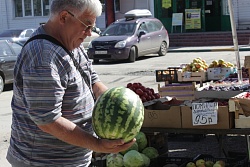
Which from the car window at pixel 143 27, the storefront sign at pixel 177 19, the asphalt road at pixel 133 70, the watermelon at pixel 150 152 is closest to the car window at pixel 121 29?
the car window at pixel 143 27

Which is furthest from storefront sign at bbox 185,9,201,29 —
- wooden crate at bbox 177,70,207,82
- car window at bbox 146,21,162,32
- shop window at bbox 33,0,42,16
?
wooden crate at bbox 177,70,207,82

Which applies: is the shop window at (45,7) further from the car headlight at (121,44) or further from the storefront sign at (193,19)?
the car headlight at (121,44)

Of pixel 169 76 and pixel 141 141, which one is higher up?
pixel 169 76

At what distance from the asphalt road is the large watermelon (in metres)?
5.63

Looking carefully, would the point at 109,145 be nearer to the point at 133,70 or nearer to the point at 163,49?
the point at 133,70

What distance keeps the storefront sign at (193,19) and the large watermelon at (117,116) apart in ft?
86.5

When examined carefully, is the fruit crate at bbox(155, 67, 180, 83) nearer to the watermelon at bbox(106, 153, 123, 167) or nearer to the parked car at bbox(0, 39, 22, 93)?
the watermelon at bbox(106, 153, 123, 167)

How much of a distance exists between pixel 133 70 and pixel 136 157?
1263 centimetres

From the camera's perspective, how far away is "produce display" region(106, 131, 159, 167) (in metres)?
5.47

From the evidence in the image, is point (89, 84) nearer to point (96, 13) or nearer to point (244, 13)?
point (96, 13)

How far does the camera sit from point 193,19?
95.1 ft

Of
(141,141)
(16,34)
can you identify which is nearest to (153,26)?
(16,34)

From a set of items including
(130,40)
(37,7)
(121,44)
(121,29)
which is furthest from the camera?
(37,7)

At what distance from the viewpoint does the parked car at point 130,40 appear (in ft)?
66.1
